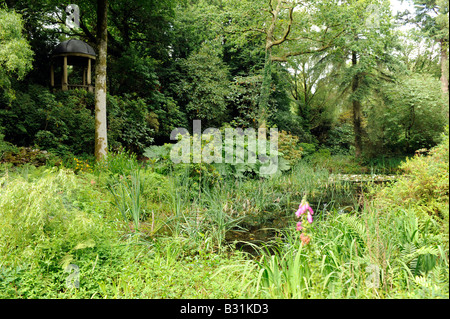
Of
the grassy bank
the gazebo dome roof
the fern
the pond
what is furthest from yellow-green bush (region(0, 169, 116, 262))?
the gazebo dome roof

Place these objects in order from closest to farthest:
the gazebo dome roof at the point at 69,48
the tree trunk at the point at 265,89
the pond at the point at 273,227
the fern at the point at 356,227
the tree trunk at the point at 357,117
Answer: the fern at the point at 356,227 < the pond at the point at 273,227 < the gazebo dome roof at the point at 69,48 < the tree trunk at the point at 265,89 < the tree trunk at the point at 357,117

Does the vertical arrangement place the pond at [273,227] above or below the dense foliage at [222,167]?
below

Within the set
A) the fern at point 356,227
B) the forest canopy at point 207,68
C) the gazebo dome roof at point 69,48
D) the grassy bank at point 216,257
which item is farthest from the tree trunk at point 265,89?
the fern at point 356,227

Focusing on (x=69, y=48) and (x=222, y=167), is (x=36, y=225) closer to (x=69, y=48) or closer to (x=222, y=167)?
(x=222, y=167)

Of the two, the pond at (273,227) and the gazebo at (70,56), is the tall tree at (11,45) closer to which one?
the gazebo at (70,56)

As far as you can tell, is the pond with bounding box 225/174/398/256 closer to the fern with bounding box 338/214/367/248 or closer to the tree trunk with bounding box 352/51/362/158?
the fern with bounding box 338/214/367/248

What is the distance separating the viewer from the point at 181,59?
37.9 ft

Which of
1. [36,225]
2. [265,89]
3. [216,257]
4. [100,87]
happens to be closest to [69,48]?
[100,87]

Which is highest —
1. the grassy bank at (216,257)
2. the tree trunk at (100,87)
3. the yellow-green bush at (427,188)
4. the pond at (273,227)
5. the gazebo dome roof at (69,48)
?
the gazebo dome roof at (69,48)

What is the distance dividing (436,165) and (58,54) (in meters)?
10.4

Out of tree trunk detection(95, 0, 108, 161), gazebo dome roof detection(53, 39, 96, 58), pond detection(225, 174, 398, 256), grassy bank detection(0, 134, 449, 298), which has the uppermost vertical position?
gazebo dome roof detection(53, 39, 96, 58)

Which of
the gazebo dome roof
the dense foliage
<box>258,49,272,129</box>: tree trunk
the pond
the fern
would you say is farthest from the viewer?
<box>258,49,272,129</box>: tree trunk

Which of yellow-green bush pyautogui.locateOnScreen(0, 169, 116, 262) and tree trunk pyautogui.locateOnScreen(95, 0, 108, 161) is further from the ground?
tree trunk pyautogui.locateOnScreen(95, 0, 108, 161)
